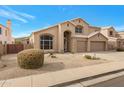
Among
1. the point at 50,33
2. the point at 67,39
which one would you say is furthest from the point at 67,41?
the point at 50,33

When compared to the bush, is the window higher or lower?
higher

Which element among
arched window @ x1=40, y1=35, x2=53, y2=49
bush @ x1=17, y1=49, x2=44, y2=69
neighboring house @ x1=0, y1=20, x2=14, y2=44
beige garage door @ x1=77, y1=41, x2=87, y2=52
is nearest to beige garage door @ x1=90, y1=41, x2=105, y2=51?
beige garage door @ x1=77, y1=41, x2=87, y2=52

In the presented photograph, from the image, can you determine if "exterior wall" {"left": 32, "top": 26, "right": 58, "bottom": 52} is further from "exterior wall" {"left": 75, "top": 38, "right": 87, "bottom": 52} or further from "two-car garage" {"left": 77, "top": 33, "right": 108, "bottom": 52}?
"two-car garage" {"left": 77, "top": 33, "right": 108, "bottom": 52}

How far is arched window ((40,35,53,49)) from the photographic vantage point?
70.4 feet

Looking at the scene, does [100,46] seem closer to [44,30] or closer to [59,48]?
[59,48]

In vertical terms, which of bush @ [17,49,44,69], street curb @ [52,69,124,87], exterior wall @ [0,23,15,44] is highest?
exterior wall @ [0,23,15,44]

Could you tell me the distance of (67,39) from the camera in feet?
80.6

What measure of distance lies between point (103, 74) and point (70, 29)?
1637 centimetres

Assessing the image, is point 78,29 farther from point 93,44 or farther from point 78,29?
point 93,44

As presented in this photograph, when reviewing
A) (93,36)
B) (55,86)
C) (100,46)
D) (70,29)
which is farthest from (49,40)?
(55,86)

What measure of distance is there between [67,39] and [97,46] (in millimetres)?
6893

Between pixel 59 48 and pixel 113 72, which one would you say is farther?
pixel 59 48

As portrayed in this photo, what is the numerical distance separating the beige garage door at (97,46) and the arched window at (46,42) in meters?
8.73

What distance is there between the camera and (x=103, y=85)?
5855 millimetres
